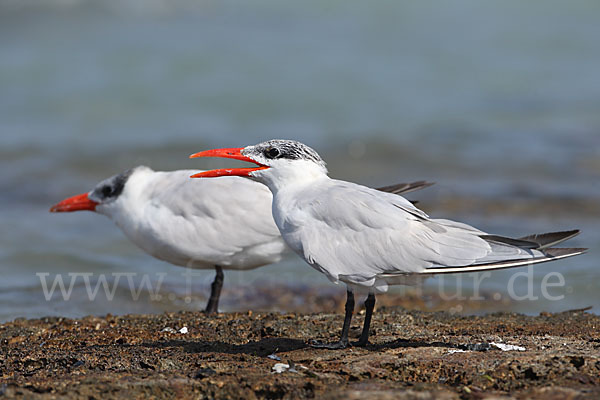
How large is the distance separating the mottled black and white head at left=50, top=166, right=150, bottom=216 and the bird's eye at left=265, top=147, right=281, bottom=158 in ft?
8.34

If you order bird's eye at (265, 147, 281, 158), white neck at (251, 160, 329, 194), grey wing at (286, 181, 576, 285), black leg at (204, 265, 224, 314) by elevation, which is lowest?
black leg at (204, 265, 224, 314)

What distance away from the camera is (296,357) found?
13.4 ft

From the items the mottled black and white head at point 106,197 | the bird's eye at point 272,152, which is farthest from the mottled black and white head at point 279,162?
the mottled black and white head at point 106,197

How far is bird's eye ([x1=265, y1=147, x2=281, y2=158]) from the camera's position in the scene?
446 cm

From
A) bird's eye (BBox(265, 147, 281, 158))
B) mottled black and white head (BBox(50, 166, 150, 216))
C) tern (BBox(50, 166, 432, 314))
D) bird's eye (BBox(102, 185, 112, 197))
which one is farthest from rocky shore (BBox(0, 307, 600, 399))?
bird's eye (BBox(102, 185, 112, 197))

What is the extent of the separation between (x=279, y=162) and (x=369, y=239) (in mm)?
718

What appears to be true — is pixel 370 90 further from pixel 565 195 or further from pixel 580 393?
pixel 580 393

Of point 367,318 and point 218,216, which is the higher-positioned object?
point 218,216

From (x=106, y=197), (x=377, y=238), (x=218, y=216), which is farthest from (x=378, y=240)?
(x=106, y=197)

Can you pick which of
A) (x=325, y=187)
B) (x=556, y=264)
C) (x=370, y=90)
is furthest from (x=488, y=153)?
(x=325, y=187)

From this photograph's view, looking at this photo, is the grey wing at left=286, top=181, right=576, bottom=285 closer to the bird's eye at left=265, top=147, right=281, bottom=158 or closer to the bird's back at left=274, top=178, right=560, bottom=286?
the bird's back at left=274, top=178, right=560, bottom=286

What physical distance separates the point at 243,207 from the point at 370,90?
11.2 meters

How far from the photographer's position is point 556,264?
7582 mm

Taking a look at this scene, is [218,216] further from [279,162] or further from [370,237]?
[370,237]
